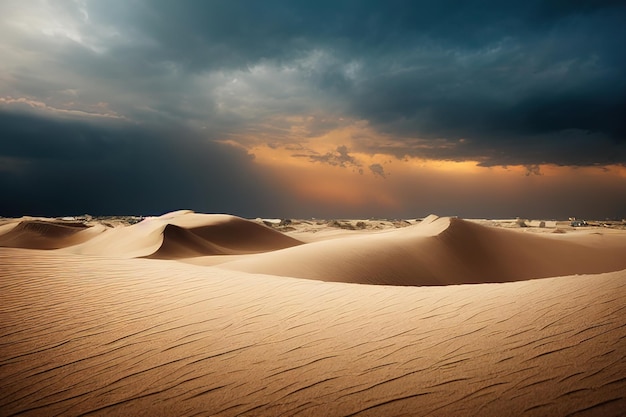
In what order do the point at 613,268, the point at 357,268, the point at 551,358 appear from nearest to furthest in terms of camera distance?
the point at 551,358 → the point at 357,268 → the point at 613,268

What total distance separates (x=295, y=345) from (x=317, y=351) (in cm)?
28

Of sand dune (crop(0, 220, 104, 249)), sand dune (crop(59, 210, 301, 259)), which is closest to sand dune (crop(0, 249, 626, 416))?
sand dune (crop(59, 210, 301, 259))

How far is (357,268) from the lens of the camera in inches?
571

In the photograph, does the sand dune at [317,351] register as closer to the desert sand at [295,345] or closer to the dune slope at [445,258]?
the desert sand at [295,345]

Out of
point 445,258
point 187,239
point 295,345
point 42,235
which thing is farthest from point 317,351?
point 42,235

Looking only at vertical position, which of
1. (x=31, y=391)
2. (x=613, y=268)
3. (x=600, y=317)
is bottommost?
(x=613, y=268)

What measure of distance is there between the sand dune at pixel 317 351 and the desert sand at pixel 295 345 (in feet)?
0.05

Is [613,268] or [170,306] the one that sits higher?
[170,306]

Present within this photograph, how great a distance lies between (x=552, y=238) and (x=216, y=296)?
82.6 ft

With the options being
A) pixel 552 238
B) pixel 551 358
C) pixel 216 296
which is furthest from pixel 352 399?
pixel 552 238

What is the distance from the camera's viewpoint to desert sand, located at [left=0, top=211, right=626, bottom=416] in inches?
111

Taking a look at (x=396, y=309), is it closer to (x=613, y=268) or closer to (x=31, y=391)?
(x=31, y=391)

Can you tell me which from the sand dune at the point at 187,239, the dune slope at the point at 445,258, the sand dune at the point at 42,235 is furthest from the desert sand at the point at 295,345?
the sand dune at the point at 42,235

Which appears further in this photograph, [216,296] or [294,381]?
[216,296]
